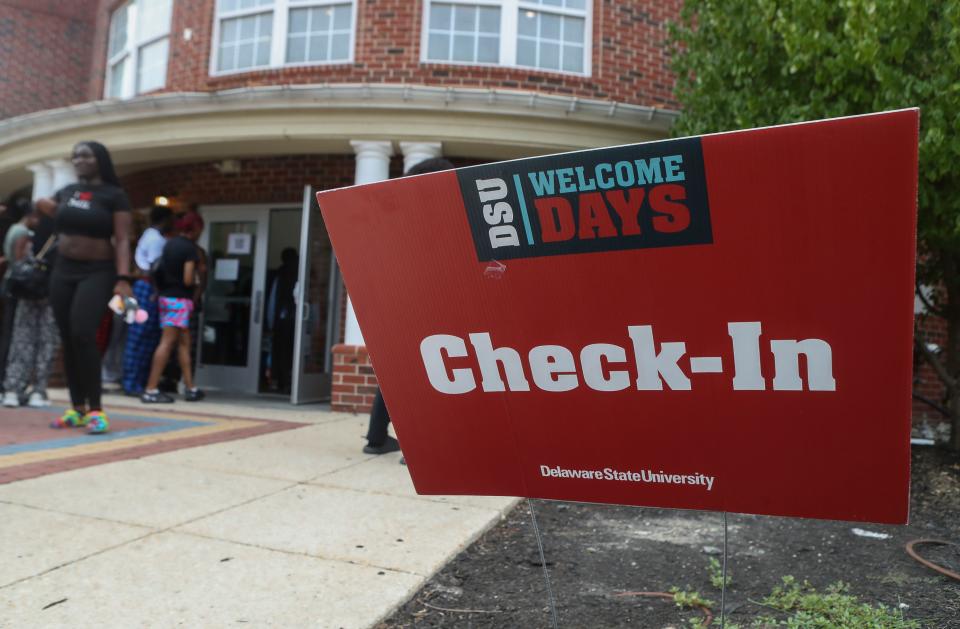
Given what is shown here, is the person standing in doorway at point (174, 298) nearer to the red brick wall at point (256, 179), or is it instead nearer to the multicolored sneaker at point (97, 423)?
the red brick wall at point (256, 179)

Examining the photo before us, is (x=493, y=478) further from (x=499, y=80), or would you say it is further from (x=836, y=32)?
(x=499, y=80)

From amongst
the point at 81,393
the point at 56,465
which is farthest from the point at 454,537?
the point at 81,393

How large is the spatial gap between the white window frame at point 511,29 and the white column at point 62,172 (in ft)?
14.2

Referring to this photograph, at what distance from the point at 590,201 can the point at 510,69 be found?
22.9ft

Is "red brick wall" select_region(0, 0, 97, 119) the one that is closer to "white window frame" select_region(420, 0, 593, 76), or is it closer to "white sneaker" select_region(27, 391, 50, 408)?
"white window frame" select_region(420, 0, 593, 76)

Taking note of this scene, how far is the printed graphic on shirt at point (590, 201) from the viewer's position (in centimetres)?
137

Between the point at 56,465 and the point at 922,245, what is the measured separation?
18.8 ft

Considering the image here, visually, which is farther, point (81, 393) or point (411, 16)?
point (411, 16)

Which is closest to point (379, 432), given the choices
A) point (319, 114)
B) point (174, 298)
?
point (174, 298)

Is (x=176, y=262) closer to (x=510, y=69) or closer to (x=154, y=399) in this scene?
(x=154, y=399)

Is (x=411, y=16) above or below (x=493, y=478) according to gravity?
above

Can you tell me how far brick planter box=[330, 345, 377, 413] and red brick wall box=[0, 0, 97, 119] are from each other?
11.2 m

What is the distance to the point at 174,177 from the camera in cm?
952

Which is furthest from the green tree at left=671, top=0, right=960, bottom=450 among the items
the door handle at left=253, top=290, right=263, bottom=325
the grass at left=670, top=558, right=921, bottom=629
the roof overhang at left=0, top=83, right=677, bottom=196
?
the door handle at left=253, top=290, right=263, bottom=325
